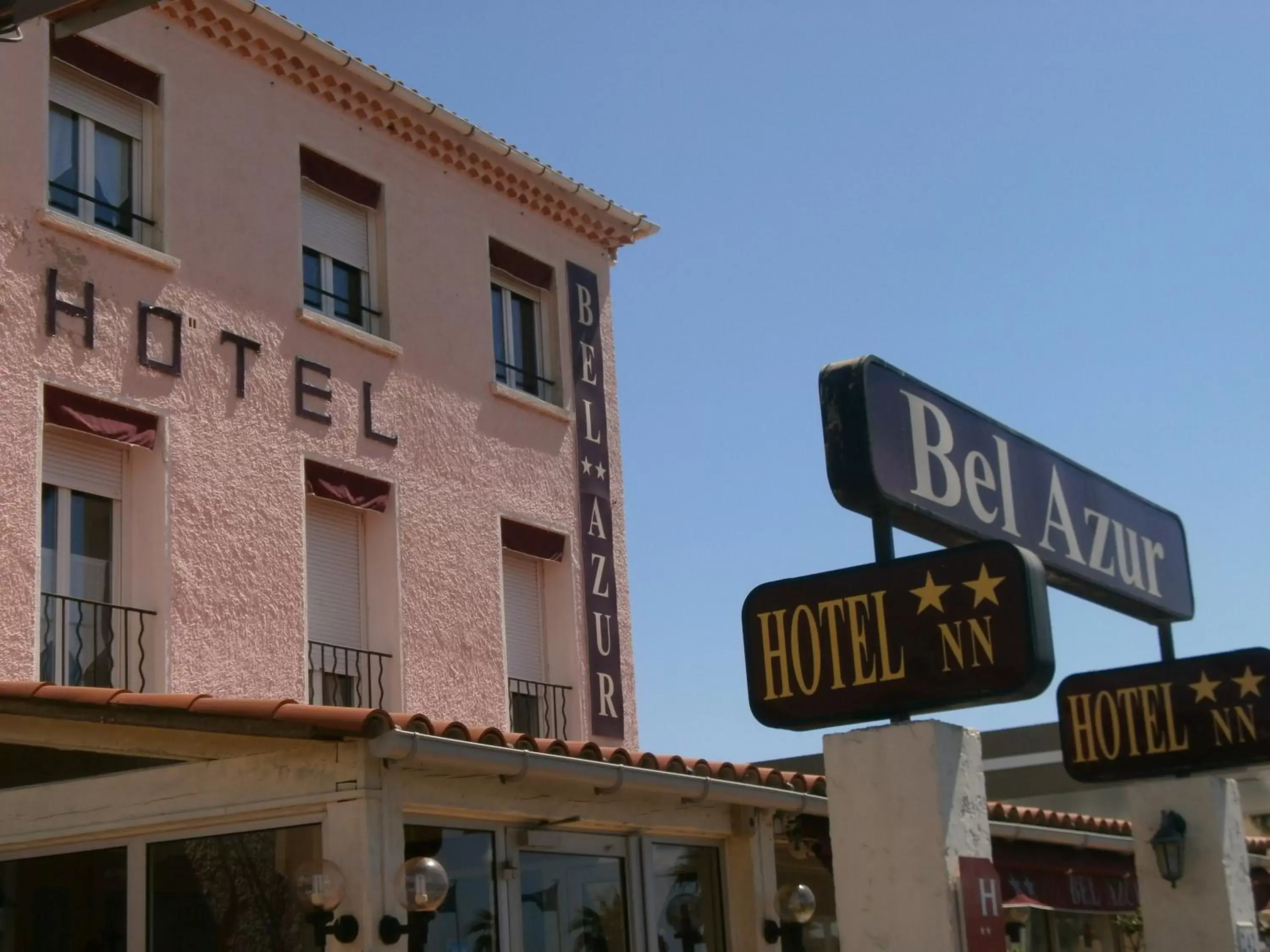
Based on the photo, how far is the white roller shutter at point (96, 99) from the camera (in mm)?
12031

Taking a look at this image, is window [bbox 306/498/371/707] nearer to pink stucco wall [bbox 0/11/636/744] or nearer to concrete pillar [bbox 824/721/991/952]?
pink stucco wall [bbox 0/11/636/744]

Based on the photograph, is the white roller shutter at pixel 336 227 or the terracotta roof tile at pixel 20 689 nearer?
the terracotta roof tile at pixel 20 689

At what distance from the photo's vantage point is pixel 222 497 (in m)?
12.2

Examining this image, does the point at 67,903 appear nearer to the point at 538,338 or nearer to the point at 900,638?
the point at 900,638

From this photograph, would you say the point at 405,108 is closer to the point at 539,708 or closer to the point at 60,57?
the point at 60,57

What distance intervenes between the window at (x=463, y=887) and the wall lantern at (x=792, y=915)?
2.05 metres

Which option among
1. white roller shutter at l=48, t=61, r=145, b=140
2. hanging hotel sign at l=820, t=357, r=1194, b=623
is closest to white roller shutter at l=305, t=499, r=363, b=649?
white roller shutter at l=48, t=61, r=145, b=140

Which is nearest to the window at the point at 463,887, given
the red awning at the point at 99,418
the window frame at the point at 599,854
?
the window frame at the point at 599,854

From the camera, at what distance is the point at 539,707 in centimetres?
1467

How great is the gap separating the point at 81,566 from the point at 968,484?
A: 744 cm

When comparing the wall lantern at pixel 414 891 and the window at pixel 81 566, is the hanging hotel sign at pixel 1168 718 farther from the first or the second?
the window at pixel 81 566

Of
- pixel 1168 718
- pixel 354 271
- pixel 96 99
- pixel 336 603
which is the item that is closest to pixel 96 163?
pixel 96 99

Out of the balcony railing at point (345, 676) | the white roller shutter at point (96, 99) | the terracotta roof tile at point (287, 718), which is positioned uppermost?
the white roller shutter at point (96, 99)

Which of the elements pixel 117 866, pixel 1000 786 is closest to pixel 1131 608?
pixel 117 866
